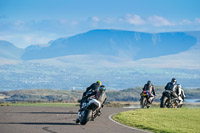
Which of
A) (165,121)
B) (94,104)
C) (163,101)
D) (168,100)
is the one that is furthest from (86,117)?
(168,100)

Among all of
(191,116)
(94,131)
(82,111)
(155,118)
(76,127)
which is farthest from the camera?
(191,116)

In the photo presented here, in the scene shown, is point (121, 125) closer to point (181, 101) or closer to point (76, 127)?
point (76, 127)

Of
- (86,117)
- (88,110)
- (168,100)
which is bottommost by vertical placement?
(86,117)

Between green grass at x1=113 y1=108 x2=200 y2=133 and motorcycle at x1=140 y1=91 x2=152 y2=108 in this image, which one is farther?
motorcycle at x1=140 y1=91 x2=152 y2=108

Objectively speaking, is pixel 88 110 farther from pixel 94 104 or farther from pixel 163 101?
pixel 163 101

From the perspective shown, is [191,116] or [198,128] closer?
[198,128]

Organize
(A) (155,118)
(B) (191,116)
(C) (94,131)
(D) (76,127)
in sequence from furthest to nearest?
(B) (191,116)
(A) (155,118)
(D) (76,127)
(C) (94,131)

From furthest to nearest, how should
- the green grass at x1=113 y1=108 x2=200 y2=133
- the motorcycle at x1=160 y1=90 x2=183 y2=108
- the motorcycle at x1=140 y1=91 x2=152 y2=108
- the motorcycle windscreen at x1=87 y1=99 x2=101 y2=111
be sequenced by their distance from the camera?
the motorcycle at x1=140 y1=91 x2=152 y2=108 < the motorcycle at x1=160 y1=90 x2=183 y2=108 < the motorcycle windscreen at x1=87 y1=99 x2=101 y2=111 < the green grass at x1=113 y1=108 x2=200 y2=133

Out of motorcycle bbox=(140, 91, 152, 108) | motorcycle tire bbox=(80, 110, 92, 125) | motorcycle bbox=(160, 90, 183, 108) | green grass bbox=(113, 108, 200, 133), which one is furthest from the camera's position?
motorcycle bbox=(140, 91, 152, 108)

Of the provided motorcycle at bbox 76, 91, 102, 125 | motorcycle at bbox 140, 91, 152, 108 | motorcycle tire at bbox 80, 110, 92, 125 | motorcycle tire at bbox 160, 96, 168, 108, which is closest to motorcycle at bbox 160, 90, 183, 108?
motorcycle tire at bbox 160, 96, 168, 108

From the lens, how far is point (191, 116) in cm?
3014

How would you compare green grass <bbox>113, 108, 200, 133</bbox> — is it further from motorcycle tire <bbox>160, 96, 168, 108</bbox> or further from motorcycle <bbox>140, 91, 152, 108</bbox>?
motorcycle <bbox>140, 91, 152, 108</bbox>

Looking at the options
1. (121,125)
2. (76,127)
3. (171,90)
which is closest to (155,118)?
(121,125)

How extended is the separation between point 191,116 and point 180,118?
5.23 feet
